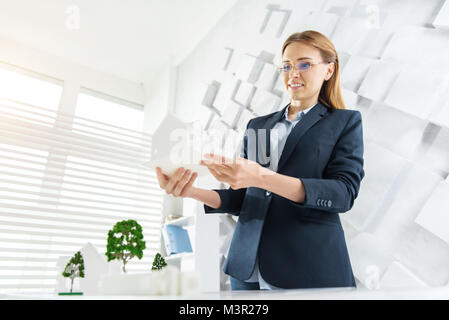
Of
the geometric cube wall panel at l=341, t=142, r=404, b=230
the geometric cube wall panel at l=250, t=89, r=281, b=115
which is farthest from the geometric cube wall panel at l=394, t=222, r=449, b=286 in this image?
the geometric cube wall panel at l=250, t=89, r=281, b=115

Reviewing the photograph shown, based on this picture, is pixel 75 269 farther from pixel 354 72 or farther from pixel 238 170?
pixel 354 72

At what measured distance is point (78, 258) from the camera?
836 mm

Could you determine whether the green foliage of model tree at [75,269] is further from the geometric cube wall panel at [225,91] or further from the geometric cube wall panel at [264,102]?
the geometric cube wall panel at [225,91]

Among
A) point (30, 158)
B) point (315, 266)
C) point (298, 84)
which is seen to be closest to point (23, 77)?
point (30, 158)

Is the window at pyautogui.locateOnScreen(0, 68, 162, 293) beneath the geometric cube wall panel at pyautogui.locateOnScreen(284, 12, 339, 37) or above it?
beneath

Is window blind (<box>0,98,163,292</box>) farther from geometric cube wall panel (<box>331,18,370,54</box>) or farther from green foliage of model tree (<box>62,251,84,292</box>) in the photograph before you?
geometric cube wall panel (<box>331,18,370,54</box>)

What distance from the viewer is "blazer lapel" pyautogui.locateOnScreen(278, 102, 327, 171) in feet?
2.69

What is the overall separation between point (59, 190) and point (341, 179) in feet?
7.76

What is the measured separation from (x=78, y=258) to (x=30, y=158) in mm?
2029

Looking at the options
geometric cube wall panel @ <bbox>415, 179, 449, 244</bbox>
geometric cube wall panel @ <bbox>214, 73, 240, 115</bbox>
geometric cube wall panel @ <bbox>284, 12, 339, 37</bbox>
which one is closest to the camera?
geometric cube wall panel @ <bbox>415, 179, 449, 244</bbox>

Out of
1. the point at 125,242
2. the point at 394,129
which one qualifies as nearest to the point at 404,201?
the point at 394,129

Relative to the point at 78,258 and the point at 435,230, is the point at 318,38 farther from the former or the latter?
the point at 78,258

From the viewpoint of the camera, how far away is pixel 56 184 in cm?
255

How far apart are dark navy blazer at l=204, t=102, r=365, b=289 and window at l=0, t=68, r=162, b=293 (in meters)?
1.79
